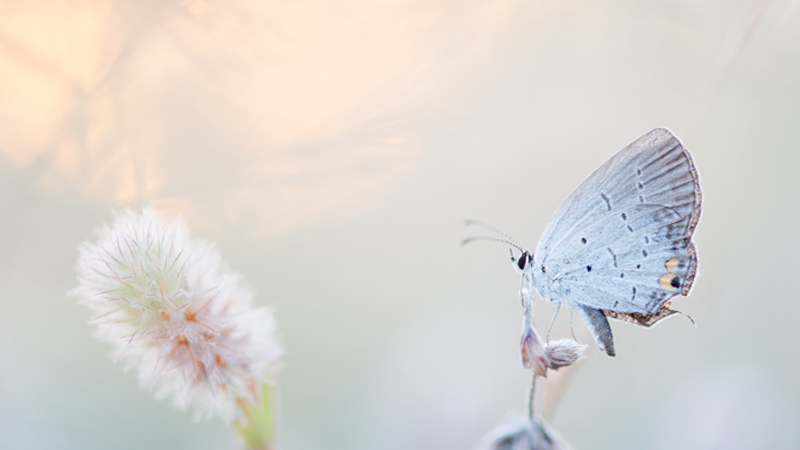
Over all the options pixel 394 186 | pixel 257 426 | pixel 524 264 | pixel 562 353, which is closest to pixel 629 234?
pixel 524 264

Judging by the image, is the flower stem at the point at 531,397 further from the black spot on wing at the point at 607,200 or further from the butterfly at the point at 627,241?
the black spot on wing at the point at 607,200

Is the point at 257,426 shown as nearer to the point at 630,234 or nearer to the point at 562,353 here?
the point at 562,353

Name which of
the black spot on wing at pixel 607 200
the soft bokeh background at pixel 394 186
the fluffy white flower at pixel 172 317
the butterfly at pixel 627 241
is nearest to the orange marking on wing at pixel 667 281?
the butterfly at pixel 627 241

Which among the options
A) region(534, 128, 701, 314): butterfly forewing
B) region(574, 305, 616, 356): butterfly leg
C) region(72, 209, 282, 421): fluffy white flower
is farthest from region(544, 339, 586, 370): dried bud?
region(72, 209, 282, 421): fluffy white flower

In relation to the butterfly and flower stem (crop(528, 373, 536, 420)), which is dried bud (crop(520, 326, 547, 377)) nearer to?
flower stem (crop(528, 373, 536, 420))

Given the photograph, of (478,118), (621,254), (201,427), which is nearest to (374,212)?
(478,118)

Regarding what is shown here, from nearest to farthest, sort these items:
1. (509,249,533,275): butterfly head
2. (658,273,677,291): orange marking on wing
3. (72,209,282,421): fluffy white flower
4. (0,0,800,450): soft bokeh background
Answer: (72,209,282,421): fluffy white flower → (658,273,677,291): orange marking on wing → (509,249,533,275): butterfly head → (0,0,800,450): soft bokeh background

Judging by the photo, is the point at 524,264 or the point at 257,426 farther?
the point at 524,264
